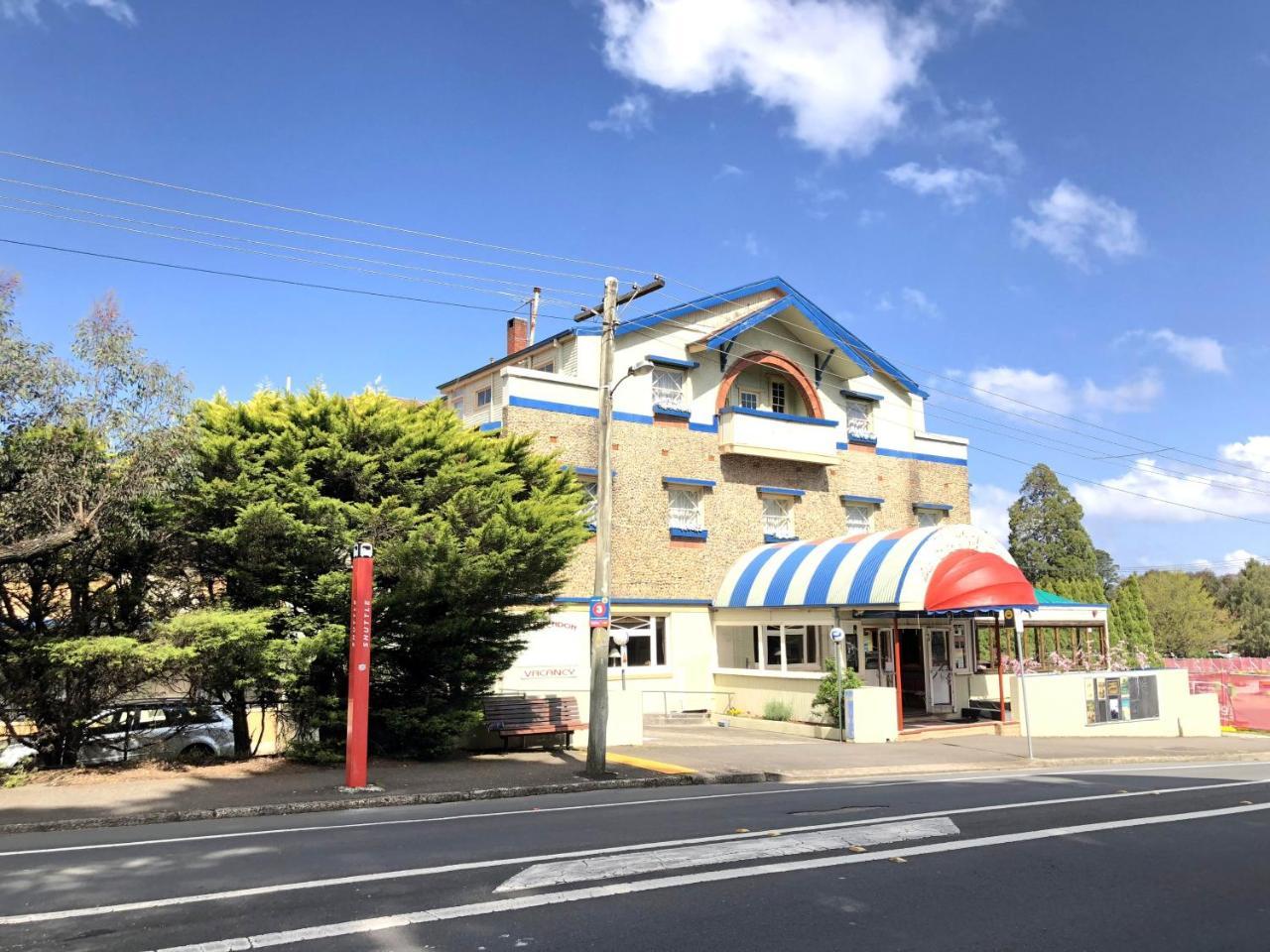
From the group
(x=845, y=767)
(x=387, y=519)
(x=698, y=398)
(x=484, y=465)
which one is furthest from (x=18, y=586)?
(x=698, y=398)

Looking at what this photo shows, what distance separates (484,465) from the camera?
17.2 metres

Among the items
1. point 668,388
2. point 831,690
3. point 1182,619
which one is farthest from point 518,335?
point 1182,619

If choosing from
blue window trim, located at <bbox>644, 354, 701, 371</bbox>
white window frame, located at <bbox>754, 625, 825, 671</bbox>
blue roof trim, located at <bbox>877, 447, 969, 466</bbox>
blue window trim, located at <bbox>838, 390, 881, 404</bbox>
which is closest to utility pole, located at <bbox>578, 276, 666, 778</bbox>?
blue window trim, located at <bbox>644, 354, 701, 371</bbox>

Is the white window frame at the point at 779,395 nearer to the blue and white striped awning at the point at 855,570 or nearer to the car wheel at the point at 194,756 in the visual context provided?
the blue and white striped awning at the point at 855,570

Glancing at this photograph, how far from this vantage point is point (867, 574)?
2227 centimetres

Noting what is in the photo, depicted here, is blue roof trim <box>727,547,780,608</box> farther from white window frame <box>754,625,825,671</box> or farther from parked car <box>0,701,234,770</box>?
parked car <box>0,701,234,770</box>

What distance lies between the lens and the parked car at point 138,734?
15.2 metres

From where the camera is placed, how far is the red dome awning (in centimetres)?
2122

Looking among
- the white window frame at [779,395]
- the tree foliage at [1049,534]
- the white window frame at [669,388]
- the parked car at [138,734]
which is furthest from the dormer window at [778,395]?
the tree foliage at [1049,534]

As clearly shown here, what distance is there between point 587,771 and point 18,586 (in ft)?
30.1

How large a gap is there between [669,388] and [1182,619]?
176ft

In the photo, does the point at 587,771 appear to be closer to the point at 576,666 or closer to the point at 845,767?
Answer: the point at 845,767

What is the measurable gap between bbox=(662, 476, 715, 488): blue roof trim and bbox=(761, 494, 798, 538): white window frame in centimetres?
247

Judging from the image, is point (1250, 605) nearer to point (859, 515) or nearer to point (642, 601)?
point (859, 515)
